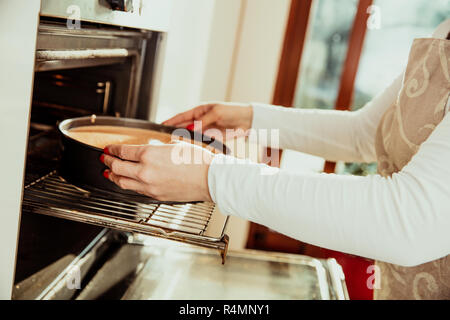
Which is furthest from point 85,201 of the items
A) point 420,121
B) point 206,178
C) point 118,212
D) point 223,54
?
point 223,54

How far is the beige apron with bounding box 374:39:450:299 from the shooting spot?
32.1 inches

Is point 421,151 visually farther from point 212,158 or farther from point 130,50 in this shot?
point 130,50

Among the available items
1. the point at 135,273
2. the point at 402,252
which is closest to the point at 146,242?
the point at 135,273

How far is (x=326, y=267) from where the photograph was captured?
1.09 metres

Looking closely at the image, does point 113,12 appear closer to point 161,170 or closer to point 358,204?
point 161,170

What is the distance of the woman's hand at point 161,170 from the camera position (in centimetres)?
61

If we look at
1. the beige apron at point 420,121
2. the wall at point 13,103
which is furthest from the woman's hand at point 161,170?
the beige apron at point 420,121

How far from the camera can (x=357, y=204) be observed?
23.0 inches

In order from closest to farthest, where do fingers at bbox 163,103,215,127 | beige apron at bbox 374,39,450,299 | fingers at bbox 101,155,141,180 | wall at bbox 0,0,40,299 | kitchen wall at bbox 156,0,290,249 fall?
wall at bbox 0,0,40,299
fingers at bbox 101,155,141,180
beige apron at bbox 374,39,450,299
fingers at bbox 163,103,215,127
kitchen wall at bbox 156,0,290,249

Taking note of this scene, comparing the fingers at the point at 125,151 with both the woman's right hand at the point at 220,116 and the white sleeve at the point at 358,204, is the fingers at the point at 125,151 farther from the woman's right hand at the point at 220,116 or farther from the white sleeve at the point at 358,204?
the woman's right hand at the point at 220,116

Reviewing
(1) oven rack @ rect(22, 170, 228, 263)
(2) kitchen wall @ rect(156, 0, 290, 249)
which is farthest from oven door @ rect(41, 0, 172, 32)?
(1) oven rack @ rect(22, 170, 228, 263)

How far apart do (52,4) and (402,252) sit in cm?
53

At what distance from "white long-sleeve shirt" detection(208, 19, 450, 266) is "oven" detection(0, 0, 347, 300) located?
0.28 feet

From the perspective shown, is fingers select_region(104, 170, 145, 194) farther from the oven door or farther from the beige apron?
the beige apron
